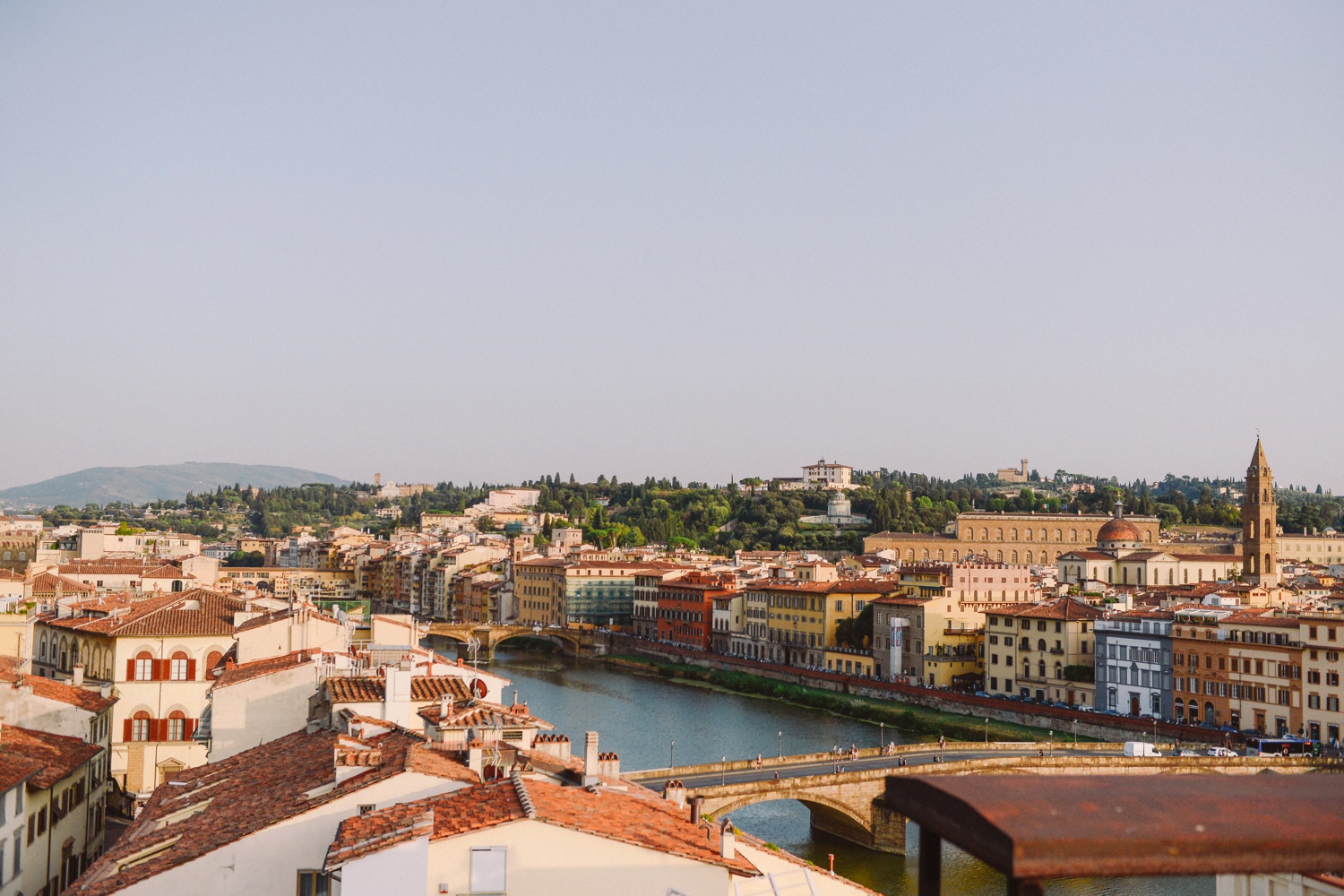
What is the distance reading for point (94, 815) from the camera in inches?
673

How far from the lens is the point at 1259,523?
212 ft

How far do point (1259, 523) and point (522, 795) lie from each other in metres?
63.9

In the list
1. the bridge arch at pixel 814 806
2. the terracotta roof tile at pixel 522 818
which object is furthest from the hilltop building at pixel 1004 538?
the terracotta roof tile at pixel 522 818

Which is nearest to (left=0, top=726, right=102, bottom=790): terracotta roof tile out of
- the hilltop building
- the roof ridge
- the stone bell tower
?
the roof ridge

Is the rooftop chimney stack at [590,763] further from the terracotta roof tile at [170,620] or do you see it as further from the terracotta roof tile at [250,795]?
the terracotta roof tile at [170,620]

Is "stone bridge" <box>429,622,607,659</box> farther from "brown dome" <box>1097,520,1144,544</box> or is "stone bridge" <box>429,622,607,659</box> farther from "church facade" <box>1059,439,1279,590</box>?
"brown dome" <box>1097,520,1144,544</box>

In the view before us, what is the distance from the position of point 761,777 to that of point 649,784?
253cm

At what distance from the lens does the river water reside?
2173 centimetres

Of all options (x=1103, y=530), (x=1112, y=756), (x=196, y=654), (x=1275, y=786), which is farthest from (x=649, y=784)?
(x=1103, y=530)

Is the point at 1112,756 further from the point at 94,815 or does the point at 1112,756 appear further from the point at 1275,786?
the point at 1275,786

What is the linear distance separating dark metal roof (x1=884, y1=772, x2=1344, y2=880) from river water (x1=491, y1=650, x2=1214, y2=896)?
13.8 metres

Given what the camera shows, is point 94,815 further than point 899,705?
No

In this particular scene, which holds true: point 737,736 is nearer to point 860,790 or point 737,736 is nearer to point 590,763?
point 860,790

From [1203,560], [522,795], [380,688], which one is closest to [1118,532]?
[1203,560]
